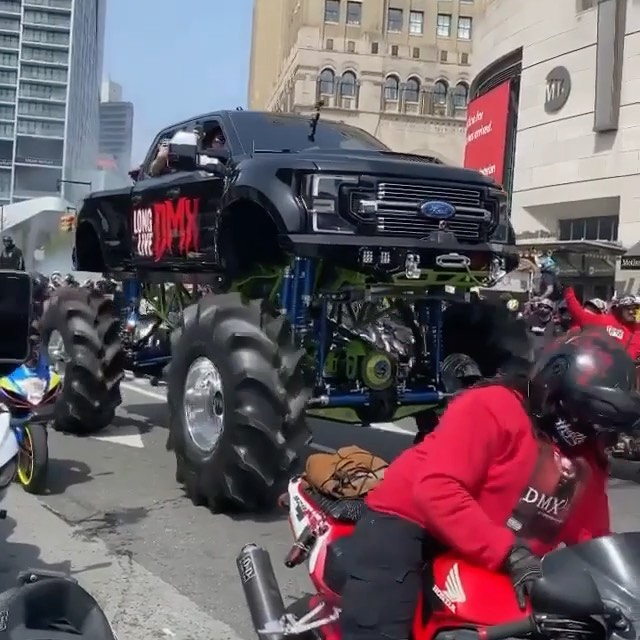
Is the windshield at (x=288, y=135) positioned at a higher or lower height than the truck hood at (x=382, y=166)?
higher

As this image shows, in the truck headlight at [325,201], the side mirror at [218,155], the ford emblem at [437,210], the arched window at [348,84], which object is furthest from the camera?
the arched window at [348,84]

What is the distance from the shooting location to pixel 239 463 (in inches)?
224

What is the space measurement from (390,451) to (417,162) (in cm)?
248

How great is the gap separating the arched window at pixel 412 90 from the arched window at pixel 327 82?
5363 mm

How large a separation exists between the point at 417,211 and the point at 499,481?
3.86m

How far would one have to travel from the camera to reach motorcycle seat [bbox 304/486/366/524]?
3.18 meters

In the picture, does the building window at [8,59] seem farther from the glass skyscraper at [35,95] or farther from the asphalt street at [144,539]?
the asphalt street at [144,539]

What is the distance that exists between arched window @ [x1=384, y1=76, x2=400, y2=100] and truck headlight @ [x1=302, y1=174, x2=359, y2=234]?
2639 inches

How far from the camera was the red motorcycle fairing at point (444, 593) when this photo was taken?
2.57 meters

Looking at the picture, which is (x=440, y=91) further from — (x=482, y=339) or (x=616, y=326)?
(x=482, y=339)

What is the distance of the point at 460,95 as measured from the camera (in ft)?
240

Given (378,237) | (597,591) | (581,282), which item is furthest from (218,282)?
(581,282)

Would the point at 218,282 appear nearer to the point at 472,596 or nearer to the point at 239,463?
the point at 239,463

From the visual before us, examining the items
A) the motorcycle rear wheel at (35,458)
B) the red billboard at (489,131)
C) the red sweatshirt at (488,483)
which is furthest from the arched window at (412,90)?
the red sweatshirt at (488,483)
